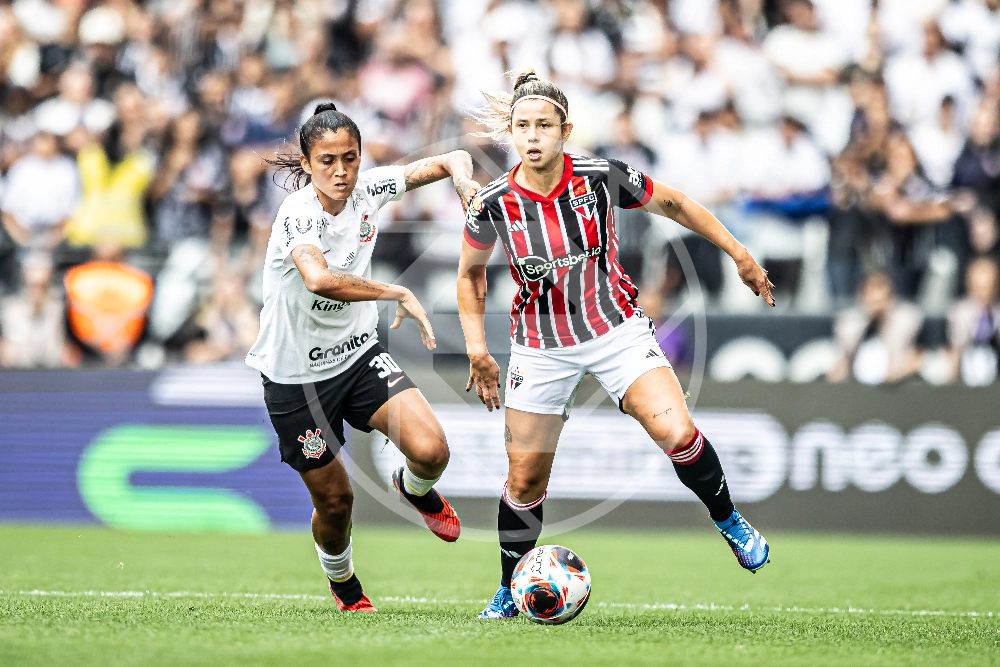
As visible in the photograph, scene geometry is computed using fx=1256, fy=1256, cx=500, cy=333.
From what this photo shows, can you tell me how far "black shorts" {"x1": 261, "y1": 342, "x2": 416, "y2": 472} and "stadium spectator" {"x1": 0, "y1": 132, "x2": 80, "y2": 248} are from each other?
22.1 ft

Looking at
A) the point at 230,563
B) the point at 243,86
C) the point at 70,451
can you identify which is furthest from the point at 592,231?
the point at 243,86

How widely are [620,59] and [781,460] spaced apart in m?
4.47

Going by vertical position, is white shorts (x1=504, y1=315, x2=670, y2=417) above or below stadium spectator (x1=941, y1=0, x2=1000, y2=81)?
below

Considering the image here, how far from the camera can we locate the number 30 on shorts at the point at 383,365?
6762 mm

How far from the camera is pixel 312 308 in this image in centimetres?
659

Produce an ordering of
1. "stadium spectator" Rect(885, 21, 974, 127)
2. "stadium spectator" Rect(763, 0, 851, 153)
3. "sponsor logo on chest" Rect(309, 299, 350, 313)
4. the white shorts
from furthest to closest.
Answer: "stadium spectator" Rect(763, 0, 851, 153) < "stadium spectator" Rect(885, 21, 974, 127) < "sponsor logo on chest" Rect(309, 299, 350, 313) < the white shorts

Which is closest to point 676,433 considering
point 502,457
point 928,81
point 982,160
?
point 502,457

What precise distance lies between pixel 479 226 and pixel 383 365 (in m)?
0.98

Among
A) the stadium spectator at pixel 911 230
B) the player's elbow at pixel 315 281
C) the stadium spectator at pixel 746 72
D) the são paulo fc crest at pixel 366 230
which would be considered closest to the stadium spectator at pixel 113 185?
the stadium spectator at pixel 746 72

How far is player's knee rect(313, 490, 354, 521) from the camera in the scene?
6.70 m

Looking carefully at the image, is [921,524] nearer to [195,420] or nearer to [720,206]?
[720,206]

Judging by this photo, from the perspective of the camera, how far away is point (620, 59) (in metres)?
12.9

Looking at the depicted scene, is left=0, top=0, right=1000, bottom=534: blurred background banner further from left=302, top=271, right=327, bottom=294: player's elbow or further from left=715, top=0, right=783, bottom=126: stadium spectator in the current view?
left=302, top=271, right=327, bottom=294: player's elbow

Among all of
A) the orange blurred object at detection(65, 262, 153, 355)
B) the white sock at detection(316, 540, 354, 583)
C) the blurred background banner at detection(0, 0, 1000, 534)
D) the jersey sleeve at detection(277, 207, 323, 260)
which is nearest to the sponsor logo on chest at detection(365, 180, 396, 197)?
the jersey sleeve at detection(277, 207, 323, 260)
